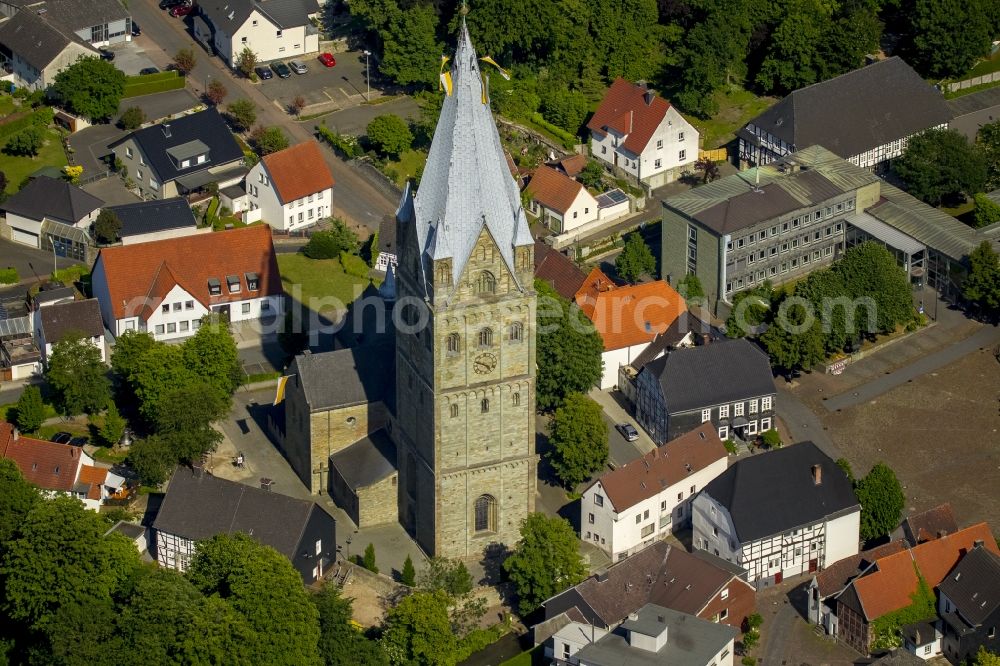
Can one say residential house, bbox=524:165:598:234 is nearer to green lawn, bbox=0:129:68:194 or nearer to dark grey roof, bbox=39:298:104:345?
green lawn, bbox=0:129:68:194

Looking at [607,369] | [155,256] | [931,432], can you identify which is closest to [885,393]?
[931,432]

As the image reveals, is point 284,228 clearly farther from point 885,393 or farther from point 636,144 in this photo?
point 885,393

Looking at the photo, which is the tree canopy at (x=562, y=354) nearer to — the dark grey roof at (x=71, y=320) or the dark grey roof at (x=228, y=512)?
the dark grey roof at (x=228, y=512)

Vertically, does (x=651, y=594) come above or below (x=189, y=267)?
below

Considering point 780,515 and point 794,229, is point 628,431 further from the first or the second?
point 794,229

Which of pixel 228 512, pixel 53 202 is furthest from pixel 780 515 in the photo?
pixel 53 202

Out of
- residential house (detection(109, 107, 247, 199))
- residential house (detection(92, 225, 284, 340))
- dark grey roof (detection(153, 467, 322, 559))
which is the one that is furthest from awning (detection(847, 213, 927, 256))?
dark grey roof (detection(153, 467, 322, 559))

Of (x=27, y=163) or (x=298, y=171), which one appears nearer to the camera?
(x=298, y=171)
